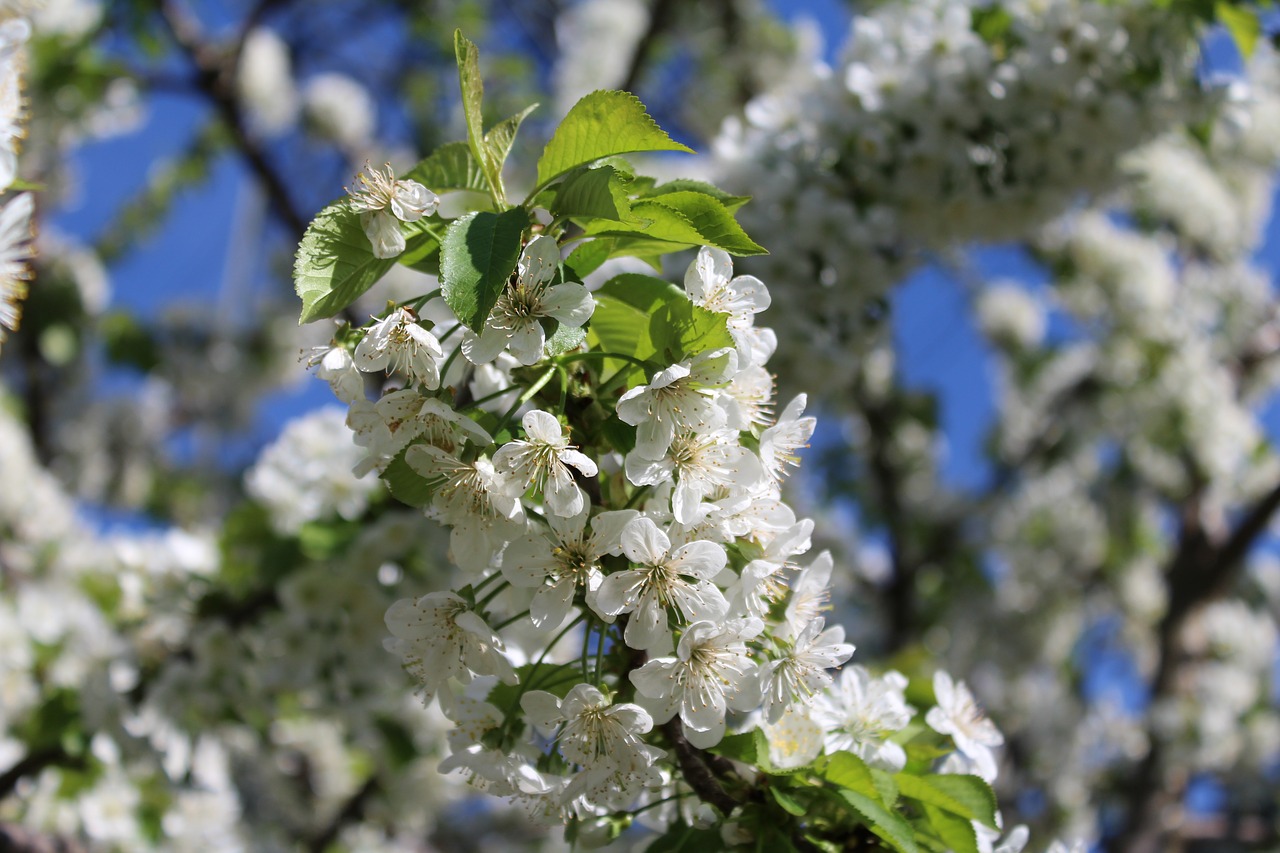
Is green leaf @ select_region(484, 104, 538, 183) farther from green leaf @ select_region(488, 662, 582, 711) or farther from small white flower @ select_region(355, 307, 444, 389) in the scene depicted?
green leaf @ select_region(488, 662, 582, 711)

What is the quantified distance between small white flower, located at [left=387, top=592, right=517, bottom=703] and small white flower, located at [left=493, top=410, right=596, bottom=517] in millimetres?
198

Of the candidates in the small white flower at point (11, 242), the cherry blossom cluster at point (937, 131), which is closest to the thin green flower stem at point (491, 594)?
the small white flower at point (11, 242)

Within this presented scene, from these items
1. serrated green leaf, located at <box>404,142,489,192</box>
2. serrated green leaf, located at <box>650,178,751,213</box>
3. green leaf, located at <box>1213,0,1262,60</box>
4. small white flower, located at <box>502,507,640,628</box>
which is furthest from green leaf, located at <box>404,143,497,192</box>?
green leaf, located at <box>1213,0,1262,60</box>

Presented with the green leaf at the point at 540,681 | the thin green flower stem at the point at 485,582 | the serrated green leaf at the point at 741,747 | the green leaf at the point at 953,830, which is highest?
the thin green flower stem at the point at 485,582

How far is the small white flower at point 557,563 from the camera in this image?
1.21 metres

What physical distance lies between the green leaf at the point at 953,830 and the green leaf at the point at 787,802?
20cm

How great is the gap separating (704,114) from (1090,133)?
4108 mm

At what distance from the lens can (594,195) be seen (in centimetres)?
127

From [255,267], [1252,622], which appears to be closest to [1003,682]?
[1252,622]

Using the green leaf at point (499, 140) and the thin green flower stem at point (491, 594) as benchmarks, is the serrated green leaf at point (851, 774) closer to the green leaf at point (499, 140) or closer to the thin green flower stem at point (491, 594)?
the thin green flower stem at point (491, 594)

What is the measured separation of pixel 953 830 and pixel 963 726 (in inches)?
8.6

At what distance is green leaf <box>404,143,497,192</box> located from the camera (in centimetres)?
140

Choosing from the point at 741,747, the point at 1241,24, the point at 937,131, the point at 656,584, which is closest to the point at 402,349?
the point at 656,584

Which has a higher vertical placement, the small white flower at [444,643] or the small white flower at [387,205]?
the small white flower at [387,205]
